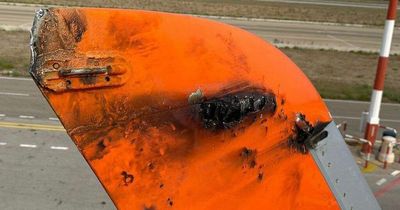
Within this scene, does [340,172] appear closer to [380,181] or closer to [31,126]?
[380,181]

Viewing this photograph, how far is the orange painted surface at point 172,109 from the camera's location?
1983 mm

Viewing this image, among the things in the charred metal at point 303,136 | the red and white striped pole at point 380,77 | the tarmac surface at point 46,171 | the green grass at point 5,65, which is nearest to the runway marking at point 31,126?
the tarmac surface at point 46,171

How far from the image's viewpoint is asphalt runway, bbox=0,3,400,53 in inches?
1040

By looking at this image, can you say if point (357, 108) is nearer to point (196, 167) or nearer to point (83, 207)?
point (83, 207)

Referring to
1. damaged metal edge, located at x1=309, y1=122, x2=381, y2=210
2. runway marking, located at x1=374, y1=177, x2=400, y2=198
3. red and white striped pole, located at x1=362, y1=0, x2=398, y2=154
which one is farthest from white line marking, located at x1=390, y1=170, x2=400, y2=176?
damaged metal edge, located at x1=309, y1=122, x2=381, y2=210

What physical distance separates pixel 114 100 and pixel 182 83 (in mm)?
320

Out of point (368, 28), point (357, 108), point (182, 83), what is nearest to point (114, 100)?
point (182, 83)

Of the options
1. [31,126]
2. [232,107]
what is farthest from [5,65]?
[232,107]

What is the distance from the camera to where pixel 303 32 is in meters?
30.7

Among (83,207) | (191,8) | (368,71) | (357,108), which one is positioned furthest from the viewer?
(191,8)

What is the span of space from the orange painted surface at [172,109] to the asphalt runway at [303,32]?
23.2 meters

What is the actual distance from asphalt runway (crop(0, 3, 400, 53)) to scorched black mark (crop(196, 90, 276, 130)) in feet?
76.5

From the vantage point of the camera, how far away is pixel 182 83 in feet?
6.85

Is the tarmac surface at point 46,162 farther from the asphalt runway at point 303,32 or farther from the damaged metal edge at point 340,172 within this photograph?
the asphalt runway at point 303,32
